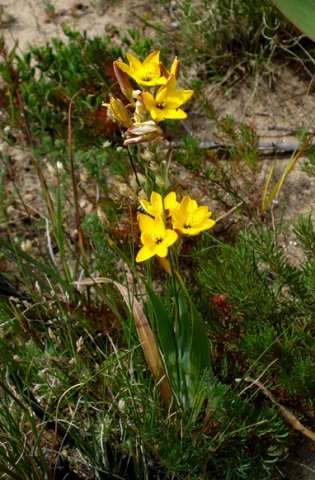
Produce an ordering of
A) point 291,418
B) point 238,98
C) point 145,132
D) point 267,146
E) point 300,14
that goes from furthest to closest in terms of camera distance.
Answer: point 238,98 < point 267,146 < point 300,14 < point 291,418 < point 145,132

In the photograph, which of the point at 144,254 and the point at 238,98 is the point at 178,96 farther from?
the point at 238,98

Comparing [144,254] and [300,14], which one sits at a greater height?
[300,14]

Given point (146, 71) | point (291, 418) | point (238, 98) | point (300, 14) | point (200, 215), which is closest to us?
point (200, 215)

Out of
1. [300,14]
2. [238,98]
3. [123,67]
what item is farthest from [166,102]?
[238,98]

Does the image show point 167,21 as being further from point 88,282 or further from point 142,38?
point 88,282

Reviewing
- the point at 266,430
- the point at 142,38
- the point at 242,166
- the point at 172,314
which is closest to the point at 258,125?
the point at 242,166

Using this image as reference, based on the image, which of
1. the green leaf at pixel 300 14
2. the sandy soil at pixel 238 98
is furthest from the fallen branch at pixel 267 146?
the green leaf at pixel 300 14
